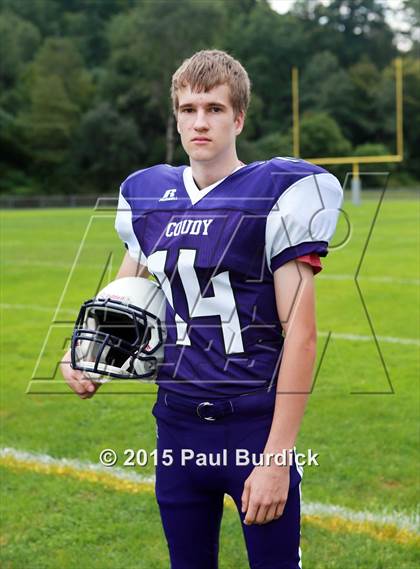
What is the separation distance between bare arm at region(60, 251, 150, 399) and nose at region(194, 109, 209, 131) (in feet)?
1.35

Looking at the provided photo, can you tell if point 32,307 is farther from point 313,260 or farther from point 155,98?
point 155,98

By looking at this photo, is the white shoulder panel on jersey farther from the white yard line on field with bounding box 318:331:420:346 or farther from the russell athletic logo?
the white yard line on field with bounding box 318:331:420:346

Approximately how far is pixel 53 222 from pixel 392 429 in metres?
15.4

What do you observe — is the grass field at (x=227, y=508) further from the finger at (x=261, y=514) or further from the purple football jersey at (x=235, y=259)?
the finger at (x=261, y=514)

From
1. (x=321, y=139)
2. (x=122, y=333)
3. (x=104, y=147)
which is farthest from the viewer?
(x=321, y=139)

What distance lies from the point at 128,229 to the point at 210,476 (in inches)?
24.0

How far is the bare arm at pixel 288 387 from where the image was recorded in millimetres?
1571

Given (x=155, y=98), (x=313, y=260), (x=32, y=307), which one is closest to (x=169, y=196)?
(x=313, y=260)

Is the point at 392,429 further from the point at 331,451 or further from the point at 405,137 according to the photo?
the point at 405,137

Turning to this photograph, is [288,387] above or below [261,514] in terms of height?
above

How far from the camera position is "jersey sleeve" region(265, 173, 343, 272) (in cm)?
157

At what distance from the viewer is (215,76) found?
1611mm

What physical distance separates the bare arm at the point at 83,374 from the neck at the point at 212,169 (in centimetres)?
29

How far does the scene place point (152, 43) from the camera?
38.9 metres
